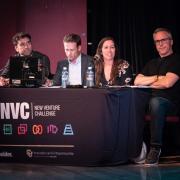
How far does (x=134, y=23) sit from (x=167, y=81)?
5.63 ft

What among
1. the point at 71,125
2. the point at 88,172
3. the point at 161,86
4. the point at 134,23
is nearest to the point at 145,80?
the point at 161,86

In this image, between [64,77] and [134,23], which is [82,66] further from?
[134,23]

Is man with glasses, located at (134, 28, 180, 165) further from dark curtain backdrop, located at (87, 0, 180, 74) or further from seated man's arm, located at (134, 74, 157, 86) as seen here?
dark curtain backdrop, located at (87, 0, 180, 74)

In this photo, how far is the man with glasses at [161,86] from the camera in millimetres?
4195

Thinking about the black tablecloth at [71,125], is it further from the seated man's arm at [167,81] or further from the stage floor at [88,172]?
the seated man's arm at [167,81]

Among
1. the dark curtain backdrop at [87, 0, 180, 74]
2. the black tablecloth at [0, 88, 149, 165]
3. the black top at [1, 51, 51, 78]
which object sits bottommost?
the black tablecloth at [0, 88, 149, 165]

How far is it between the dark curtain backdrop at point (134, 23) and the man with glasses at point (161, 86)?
1.17m

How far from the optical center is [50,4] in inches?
251

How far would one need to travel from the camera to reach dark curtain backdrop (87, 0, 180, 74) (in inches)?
228

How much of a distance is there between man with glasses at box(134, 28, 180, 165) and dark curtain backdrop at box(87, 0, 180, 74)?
1167 millimetres

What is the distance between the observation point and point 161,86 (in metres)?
4.40

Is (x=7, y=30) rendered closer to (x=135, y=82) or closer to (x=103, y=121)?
(x=135, y=82)

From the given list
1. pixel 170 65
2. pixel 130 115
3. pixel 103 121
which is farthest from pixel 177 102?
pixel 103 121

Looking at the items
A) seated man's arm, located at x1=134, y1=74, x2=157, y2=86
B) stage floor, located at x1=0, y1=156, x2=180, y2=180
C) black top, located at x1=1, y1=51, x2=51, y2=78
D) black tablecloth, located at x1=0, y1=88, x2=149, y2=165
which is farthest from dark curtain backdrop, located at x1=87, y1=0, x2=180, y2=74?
stage floor, located at x1=0, y1=156, x2=180, y2=180
